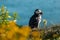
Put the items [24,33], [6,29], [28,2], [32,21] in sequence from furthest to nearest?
[28,2]
[32,21]
[6,29]
[24,33]

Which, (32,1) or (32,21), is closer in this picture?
(32,21)

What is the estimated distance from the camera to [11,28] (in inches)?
104

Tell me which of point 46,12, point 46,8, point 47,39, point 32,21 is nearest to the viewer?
point 47,39

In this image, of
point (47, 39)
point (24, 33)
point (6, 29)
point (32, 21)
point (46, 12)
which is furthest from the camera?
point (46, 12)

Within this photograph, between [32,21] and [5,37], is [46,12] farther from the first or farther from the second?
[5,37]

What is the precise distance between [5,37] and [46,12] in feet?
59.8

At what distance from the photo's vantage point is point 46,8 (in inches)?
873

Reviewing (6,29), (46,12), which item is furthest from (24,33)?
(46,12)

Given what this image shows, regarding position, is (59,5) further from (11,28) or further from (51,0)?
(11,28)

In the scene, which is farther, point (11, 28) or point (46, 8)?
point (46, 8)

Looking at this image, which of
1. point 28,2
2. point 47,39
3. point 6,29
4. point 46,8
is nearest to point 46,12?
point 46,8

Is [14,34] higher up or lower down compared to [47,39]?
higher up

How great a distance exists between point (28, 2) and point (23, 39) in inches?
837

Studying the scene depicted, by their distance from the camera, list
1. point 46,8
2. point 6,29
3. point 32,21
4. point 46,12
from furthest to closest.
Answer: point 46,8, point 46,12, point 32,21, point 6,29
